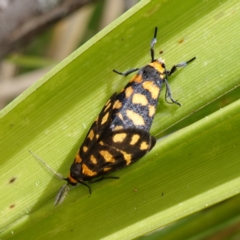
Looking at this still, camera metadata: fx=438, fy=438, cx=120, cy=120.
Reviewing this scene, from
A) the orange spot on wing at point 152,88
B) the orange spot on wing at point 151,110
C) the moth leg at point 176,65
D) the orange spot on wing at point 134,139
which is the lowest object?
the orange spot on wing at point 134,139

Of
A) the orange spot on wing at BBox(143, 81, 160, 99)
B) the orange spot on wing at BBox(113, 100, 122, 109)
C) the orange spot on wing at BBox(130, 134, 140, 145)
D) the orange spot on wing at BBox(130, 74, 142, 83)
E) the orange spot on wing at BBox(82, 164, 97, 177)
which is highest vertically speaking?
the orange spot on wing at BBox(130, 74, 142, 83)

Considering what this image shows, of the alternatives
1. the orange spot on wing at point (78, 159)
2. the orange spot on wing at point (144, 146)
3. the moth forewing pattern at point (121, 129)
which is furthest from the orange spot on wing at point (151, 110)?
the orange spot on wing at point (78, 159)

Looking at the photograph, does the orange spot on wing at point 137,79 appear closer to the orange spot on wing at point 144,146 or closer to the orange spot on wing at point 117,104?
the orange spot on wing at point 117,104

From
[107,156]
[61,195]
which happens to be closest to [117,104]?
[107,156]

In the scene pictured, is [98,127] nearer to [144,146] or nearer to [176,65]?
[144,146]

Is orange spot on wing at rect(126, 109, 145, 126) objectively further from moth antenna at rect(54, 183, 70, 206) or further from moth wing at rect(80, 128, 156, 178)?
moth antenna at rect(54, 183, 70, 206)

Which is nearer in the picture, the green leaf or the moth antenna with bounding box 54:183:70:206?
the green leaf

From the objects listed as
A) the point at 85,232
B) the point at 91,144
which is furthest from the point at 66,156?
the point at 85,232

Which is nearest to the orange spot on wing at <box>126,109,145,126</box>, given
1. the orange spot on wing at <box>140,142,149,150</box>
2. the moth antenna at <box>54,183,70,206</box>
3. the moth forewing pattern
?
the moth forewing pattern
